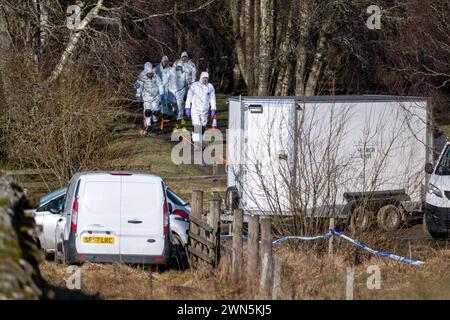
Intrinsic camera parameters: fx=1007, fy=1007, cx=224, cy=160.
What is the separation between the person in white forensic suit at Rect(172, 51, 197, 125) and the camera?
3991cm

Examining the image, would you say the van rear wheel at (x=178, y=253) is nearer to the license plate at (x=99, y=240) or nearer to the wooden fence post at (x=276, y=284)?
the license plate at (x=99, y=240)

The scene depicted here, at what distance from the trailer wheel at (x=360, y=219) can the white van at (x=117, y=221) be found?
3.44 meters

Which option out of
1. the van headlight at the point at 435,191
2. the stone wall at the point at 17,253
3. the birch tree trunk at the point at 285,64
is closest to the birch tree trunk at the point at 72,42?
the birch tree trunk at the point at 285,64

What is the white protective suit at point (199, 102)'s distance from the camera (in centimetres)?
3127

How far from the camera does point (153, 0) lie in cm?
3338

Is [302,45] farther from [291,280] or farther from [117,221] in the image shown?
[291,280]

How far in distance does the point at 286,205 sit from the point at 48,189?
8.48 m

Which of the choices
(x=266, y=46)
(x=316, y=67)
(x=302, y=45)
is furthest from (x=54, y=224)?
(x=316, y=67)

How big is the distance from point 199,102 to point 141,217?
1640 centimetres

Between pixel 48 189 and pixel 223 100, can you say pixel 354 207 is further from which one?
pixel 223 100

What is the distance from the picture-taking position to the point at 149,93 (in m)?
34.6

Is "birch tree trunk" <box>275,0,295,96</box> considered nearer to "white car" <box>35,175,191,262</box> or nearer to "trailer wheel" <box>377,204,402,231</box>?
"trailer wheel" <box>377,204,402,231</box>
